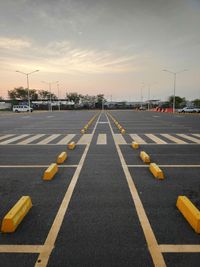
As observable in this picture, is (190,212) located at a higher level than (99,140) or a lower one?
higher

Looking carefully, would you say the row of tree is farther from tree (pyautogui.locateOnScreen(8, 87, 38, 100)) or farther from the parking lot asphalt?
the parking lot asphalt

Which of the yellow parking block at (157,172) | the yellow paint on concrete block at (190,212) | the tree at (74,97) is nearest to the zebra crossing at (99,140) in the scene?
the yellow parking block at (157,172)

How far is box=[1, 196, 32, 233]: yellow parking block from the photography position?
384cm

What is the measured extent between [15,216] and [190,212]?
2.82 meters

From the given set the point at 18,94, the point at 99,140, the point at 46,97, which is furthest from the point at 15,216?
the point at 46,97

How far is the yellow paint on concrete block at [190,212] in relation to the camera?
386cm

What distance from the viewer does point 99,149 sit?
10625 mm

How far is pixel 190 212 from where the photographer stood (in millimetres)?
4121

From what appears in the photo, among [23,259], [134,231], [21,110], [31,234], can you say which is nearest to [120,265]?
[134,231]

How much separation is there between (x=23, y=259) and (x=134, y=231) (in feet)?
5.39

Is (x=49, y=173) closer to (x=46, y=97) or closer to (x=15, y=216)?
(x=15, y=216)

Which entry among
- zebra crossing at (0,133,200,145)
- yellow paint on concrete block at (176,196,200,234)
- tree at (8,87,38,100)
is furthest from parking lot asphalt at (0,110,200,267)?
tree at (8,87,38,100)

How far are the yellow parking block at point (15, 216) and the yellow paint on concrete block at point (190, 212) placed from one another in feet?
9.07

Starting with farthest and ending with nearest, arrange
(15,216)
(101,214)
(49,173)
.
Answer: (49,173)
(101,214)
(15,216)
